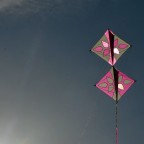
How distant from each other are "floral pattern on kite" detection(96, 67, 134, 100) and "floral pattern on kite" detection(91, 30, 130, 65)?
1540 mm

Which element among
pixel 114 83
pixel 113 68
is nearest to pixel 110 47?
pixel 113 68

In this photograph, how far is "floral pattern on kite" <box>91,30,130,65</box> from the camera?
40.4 meters

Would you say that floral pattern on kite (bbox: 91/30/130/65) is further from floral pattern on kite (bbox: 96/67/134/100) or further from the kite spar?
floral pattern on kite (bbox: 96/67/134/100)

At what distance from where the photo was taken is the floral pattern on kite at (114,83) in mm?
40062

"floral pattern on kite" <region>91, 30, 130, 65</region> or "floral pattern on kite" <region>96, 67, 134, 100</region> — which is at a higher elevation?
"floral pattern on kite" <region>91, 30, 130, 65</region>

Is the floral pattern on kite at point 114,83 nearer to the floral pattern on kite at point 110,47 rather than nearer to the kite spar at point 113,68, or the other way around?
the kite spar at point 113,68

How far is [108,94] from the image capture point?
40156 mm

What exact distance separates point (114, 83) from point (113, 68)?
1.95 metres

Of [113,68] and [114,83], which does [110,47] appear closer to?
[113,68]

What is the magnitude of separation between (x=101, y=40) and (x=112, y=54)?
2.20 m

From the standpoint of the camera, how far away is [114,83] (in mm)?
40719

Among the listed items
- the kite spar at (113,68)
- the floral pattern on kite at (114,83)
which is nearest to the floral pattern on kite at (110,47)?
the kite spar at (113,68)

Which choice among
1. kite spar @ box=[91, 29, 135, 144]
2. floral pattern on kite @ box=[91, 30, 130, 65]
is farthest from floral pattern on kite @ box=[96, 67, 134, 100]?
floral pattern on kite @ box=[91, 30, 130, 65]

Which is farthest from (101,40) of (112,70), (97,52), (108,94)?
(108,94)
